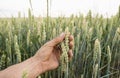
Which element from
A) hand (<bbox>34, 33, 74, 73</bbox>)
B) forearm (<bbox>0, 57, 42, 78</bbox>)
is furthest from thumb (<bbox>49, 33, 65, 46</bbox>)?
forearm (<bbox>0, 57, 42, 78</bbox>)

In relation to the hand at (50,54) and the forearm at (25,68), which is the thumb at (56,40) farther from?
the forearm at (25,68)

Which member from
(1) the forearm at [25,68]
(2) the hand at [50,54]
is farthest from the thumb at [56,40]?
(1) the forearm at [25,68]

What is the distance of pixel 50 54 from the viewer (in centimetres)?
168

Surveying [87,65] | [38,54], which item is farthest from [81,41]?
[38,54]

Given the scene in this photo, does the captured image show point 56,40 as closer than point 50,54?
Yes

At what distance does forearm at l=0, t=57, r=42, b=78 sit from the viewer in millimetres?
1499

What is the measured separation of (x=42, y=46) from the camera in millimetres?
1578

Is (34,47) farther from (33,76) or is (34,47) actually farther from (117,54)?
(117,54)

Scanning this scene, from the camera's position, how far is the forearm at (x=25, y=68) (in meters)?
1.50

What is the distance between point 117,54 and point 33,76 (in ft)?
1.55

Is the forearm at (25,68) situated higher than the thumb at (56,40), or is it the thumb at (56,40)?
the thumb at (56,40)

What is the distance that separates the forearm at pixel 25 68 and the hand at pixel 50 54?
0.09ft

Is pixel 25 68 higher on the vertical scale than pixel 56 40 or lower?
lower

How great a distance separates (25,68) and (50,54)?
0.18m
